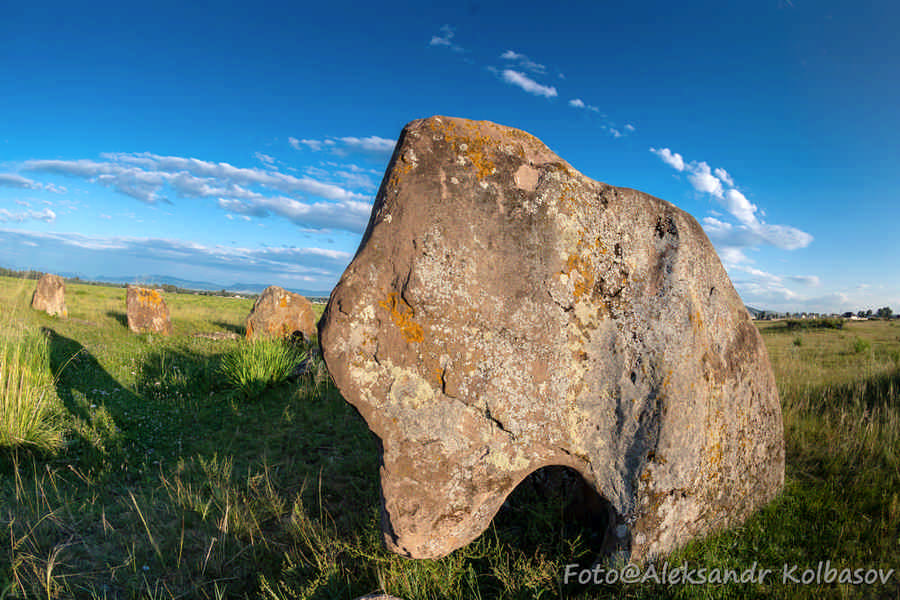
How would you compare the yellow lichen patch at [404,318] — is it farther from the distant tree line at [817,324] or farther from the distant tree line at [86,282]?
the distant tree line at [817,324]

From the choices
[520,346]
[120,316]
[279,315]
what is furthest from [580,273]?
[120,316]

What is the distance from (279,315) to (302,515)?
1000cm

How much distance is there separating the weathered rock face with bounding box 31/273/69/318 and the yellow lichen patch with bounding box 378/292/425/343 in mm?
18739

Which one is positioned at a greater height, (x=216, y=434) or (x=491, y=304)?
(x=491, y=304)

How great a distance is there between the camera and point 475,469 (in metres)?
2.92

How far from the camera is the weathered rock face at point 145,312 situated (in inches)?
571

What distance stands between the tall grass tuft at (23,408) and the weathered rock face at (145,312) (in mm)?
8254

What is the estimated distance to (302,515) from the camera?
155 inches

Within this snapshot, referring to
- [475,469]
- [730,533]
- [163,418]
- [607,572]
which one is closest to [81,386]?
[163,418]

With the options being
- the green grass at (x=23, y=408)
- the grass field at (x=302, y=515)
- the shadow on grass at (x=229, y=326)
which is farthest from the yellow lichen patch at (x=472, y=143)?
the shadow on grass at (x=229, y=326)

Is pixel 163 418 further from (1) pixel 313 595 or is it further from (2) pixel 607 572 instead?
(2) pixel 607 572

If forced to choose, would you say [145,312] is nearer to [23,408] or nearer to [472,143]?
[23,408]

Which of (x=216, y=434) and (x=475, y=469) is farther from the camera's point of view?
(x=216, y=434)

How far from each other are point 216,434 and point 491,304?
5172mm
